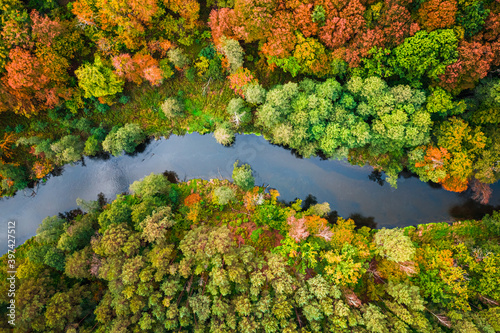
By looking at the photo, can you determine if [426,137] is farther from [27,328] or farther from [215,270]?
[27,328]

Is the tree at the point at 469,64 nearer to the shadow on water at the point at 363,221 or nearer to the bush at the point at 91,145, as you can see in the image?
the shadow on water at the point at 363,221

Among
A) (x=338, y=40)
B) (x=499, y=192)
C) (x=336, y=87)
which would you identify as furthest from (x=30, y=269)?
(x=499, y=192)

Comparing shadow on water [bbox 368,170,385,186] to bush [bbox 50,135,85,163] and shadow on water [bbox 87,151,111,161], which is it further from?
bush [bbox 50,135,85,163]

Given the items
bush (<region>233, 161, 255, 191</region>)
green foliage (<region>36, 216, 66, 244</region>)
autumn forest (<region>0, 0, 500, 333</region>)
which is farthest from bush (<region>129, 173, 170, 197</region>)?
green foliage (<region>36, 216, 66, 244</region>)

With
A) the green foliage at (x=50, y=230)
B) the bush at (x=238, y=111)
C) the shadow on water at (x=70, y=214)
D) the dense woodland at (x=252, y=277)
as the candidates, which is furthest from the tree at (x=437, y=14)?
the shadow on water at (x=70, y=214)

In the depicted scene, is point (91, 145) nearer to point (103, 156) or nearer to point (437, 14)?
point (103, 156)
